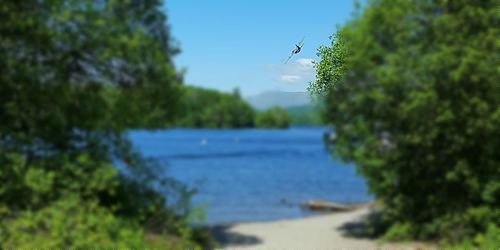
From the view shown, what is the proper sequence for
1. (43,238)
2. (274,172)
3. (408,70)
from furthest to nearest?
(274,172) < (408,70) < (43,238)

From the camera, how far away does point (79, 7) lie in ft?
16.1

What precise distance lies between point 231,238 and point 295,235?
93 centimetres

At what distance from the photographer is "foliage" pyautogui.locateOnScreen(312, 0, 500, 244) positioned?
15.8ft

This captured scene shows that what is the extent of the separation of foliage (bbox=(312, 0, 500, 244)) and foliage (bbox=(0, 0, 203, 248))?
5.77ft

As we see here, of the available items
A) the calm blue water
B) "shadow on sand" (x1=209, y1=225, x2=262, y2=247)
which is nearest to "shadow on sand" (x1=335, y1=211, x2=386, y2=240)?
"shadow on sand" (x1=209, y1=225, x2=262, y2=247)

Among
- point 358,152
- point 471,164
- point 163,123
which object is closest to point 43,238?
point 163,123

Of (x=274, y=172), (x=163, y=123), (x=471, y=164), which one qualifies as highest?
(x=163, y=123)

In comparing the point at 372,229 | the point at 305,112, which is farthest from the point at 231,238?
the point at 305,112

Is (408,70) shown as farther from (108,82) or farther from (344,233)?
(344,233)

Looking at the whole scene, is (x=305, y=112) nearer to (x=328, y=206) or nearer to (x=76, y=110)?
(x=76, y=110)

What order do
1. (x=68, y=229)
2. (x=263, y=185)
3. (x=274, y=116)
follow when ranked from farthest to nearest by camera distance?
(x=263, y=185) → (x=68, y=229) → (x=274, y=116)

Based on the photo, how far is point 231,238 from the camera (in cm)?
862

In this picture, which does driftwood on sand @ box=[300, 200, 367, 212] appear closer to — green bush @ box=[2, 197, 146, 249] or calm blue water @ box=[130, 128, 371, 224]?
calm blue water @ box=[130, 128, 371, 224]

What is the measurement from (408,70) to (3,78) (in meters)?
3.47
